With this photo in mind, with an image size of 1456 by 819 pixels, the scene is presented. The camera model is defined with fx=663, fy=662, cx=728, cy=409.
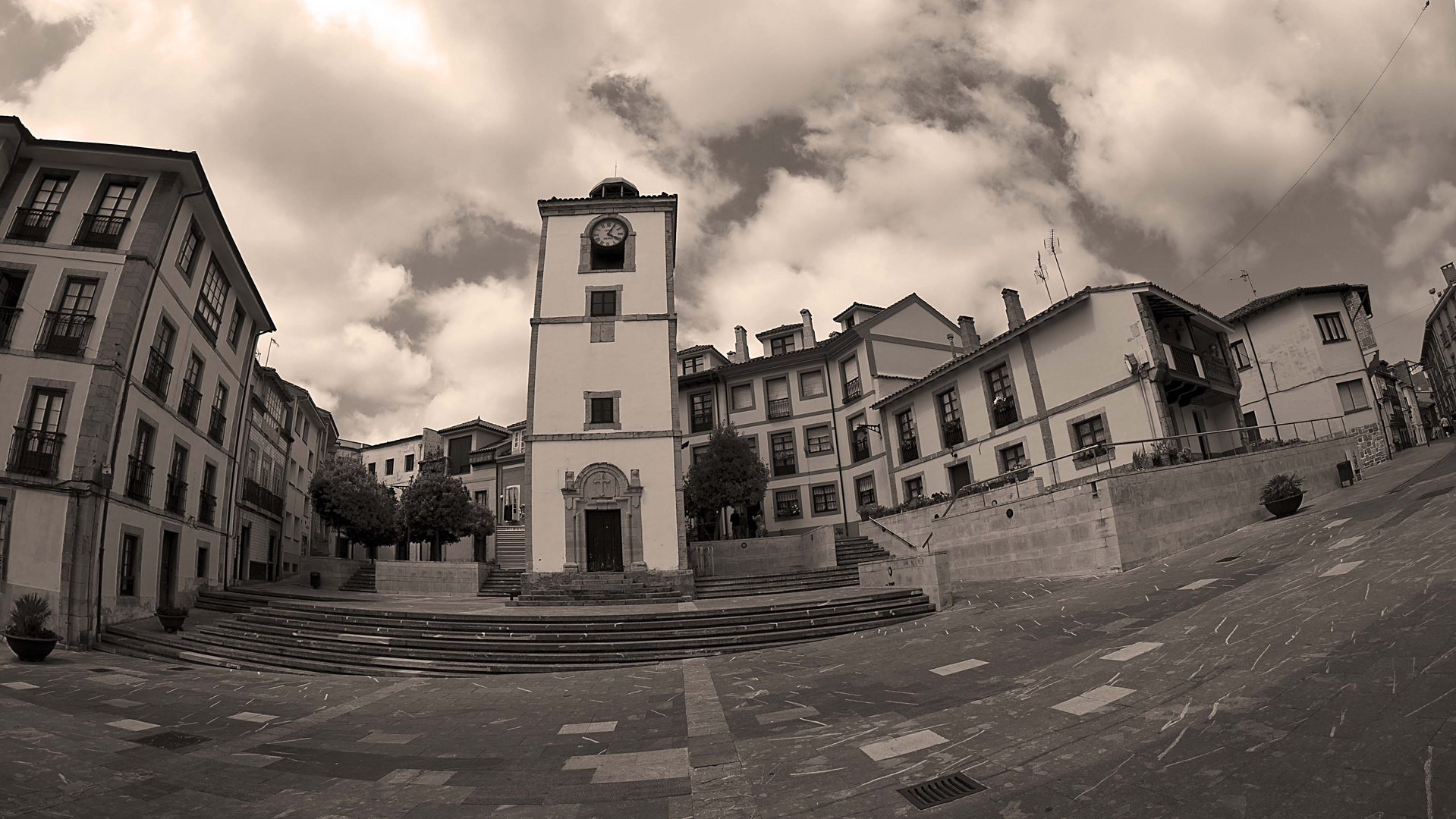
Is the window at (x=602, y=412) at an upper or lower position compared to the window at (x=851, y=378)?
lower

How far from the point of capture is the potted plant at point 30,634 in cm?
1170

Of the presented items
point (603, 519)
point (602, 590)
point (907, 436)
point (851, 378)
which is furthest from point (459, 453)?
point (907, 436)

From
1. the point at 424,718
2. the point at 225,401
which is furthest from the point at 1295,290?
the point at 225,401

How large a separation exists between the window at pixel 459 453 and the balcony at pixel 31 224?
30.7 metres

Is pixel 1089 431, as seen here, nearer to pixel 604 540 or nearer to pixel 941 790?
pixel 604 540

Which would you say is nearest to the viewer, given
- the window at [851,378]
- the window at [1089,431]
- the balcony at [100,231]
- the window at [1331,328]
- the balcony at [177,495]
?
the balcony at [100,231]

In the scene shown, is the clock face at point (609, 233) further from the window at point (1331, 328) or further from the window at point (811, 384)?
the window at point (1331, 328)

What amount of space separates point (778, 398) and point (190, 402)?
24.4 metres

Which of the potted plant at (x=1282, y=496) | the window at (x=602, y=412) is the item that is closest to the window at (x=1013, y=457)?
the potted plant at (x=1282, y=496)

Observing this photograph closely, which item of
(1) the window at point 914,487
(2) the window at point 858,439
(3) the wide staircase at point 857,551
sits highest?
(2) the window at point 858,439

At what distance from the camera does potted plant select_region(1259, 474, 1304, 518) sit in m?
16.8

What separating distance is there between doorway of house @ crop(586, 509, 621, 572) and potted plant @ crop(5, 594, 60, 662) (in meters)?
Result: 13.0

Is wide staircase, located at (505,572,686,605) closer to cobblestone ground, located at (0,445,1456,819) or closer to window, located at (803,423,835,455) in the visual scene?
cobblestone ground, located at (0,445,1456,819)

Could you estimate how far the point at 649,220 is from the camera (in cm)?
2661
